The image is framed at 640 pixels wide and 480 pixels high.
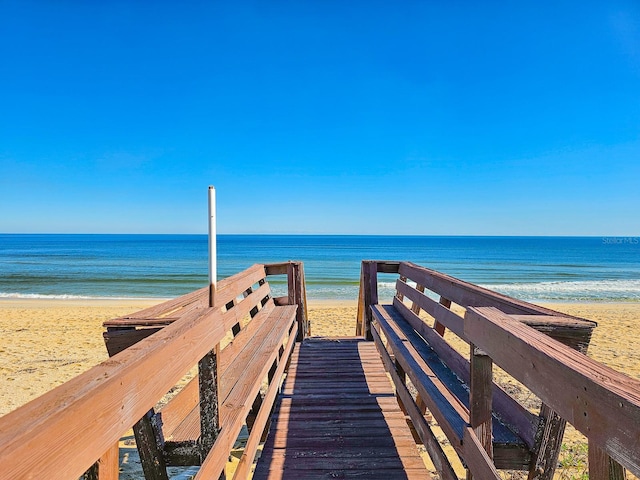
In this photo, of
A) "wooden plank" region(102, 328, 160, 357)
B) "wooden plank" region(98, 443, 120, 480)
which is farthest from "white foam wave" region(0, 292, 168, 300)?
"wooden plank" region(98, 443, 120, 480)

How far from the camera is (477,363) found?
69.6 inches

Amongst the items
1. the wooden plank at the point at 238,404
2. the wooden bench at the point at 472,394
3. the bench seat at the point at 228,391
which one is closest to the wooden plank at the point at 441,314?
the wooden bench at the point at 472,394

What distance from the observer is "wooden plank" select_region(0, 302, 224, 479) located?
0.68 meters

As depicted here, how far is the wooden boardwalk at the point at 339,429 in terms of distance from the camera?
2.68m

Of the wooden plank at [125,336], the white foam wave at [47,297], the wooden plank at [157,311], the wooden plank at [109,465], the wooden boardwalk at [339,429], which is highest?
the wooden plank at [157,311]

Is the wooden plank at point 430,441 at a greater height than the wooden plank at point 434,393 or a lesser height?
lesser

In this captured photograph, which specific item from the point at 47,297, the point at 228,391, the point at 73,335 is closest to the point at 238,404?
the point at 228,391

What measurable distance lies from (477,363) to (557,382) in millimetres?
656

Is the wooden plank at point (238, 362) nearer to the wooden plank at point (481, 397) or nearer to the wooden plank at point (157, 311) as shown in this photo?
the wooden plank at point (157, 311)

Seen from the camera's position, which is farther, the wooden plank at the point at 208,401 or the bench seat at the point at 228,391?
the bench seat at the point at 228,391

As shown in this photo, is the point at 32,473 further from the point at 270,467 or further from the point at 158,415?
the point at 270,467

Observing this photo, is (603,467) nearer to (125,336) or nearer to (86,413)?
(86,413)

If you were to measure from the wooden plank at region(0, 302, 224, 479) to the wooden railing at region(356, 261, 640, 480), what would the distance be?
1198 millimetres

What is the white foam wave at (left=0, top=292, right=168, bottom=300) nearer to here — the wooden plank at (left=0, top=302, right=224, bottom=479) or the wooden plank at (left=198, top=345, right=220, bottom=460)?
the wooden plank at (left=198, top=345, right=220, bottom=460)
